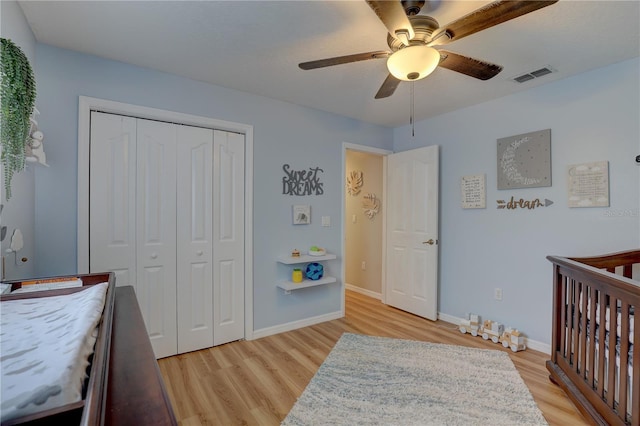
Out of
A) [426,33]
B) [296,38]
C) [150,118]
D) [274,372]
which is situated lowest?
[274,372]

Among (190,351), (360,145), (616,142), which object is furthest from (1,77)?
(616,142)

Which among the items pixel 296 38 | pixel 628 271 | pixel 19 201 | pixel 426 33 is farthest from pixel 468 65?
pixel 19 201

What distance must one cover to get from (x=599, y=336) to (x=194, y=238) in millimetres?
2882

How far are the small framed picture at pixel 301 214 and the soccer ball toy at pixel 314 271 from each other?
18.3 inches

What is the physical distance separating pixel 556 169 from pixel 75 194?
3.79m

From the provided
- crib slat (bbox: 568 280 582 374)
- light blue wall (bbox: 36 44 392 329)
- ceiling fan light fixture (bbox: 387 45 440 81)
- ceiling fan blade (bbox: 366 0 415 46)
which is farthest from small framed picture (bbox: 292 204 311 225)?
crib slat (bbox: 568 280 582 374)

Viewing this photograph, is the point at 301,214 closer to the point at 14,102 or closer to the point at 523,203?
the point at 523,203

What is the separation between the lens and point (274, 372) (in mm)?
2309

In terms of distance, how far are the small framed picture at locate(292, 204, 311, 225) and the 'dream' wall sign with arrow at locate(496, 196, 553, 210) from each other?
6.24 ft

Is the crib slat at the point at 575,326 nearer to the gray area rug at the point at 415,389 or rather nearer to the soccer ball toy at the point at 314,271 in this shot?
the gray area rug at the point at 415,389

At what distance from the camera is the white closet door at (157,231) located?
2424 millimetres

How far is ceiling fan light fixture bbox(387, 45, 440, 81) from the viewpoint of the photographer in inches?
58.9

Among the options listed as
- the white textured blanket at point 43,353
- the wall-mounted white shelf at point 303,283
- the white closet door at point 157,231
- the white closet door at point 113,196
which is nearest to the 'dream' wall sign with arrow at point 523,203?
the wall-mounted white shelf at point 303,283

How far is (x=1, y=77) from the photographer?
1.10 meters
